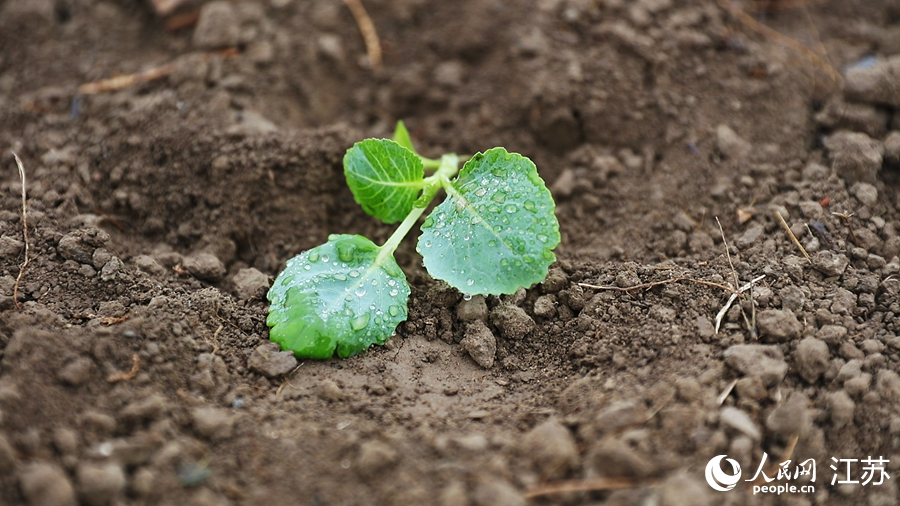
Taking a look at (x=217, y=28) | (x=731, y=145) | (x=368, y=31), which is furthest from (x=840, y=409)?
(x=217, y=28)

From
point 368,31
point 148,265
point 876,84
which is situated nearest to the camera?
point 148,265

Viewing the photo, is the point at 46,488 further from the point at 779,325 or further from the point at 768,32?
the point at 768,32

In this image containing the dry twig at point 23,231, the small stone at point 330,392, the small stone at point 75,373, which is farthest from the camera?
the dry twig at point 23,231

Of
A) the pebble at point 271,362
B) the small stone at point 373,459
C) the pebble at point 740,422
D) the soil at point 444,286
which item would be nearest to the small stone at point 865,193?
the soil at point 444,286

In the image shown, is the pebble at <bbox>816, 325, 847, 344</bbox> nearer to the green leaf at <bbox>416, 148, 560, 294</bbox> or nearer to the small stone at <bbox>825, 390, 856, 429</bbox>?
the small stone at <bbox>825, 390, 856, 429</bbox>

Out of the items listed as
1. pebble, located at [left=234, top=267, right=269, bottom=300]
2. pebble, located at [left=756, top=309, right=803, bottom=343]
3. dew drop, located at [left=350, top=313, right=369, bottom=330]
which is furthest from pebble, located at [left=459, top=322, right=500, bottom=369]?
pebble, located at [left=756, top=309, right=803, bottom=343]

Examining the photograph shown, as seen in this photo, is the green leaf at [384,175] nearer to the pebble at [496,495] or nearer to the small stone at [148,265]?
the small stone at [148,265]
